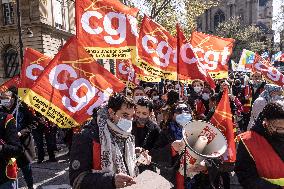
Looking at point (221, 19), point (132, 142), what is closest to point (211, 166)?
point (132, 142)

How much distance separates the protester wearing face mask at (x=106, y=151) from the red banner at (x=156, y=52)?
14.1 ft

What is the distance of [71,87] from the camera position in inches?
Answer: 197

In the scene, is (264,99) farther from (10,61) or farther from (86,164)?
(10,61)

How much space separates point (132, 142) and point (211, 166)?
0.89m

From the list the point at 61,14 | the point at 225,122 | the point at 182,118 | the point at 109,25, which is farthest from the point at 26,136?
the point at 61,14

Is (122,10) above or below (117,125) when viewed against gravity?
above

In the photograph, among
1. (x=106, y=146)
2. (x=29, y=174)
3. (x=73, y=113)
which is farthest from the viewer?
(x=29, y=174)

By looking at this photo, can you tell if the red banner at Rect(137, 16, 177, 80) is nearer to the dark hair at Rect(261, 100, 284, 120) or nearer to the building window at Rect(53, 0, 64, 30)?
the dark hair at Rect(261, 100, 284, 120)

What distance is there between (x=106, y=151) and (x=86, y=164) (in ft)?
0.54

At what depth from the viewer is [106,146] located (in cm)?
269

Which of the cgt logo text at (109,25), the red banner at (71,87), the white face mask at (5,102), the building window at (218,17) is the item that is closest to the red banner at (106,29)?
the cgt logo text at (109,25)

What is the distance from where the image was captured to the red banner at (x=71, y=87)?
4816mm

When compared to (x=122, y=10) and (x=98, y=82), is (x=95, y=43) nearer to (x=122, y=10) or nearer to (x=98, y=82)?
(x=122, y=10)

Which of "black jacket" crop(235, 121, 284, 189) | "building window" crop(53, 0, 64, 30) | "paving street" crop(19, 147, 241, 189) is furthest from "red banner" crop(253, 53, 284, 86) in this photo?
"building window" crop(53, 0, 64, 30)
